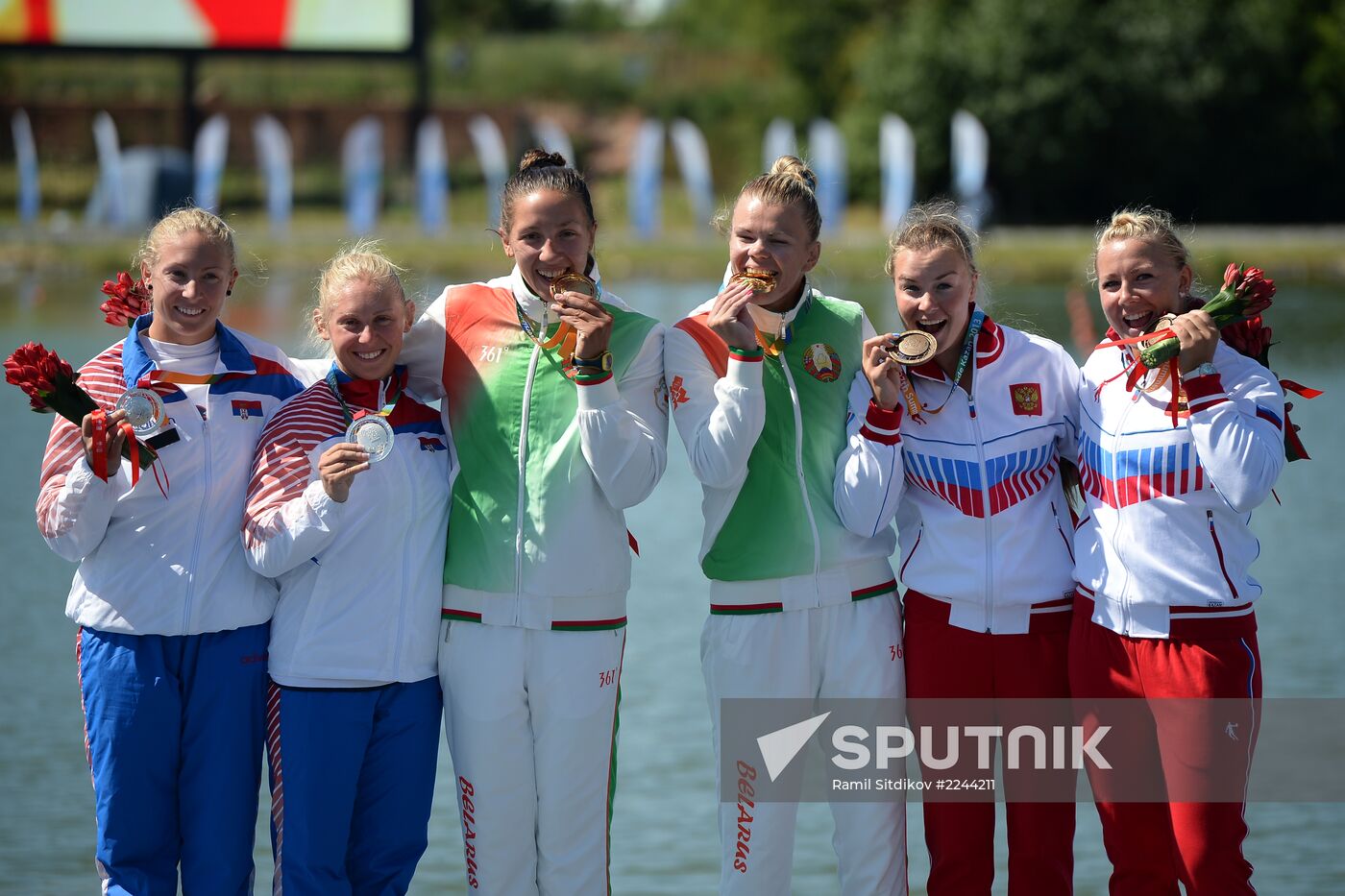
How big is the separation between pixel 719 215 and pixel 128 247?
2837 cm

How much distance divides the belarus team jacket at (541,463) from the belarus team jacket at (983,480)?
60 cm

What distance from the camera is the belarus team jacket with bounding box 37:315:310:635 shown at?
4043mm

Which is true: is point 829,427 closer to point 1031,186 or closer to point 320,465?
point 320,465

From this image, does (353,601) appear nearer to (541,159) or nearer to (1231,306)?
(541,159)

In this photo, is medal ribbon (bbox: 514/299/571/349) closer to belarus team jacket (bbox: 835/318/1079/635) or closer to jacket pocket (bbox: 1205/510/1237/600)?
belarus team jacket (bbox: 835/318/1079/635)

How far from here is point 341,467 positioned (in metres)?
3.93

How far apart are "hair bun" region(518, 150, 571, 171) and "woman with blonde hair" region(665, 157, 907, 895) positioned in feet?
1.75

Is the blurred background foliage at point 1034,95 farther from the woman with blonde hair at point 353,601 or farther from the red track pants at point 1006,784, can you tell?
the red track pants at point 1006,784

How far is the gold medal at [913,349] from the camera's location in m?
4.06

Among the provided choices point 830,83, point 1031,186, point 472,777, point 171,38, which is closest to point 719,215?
point 472,777

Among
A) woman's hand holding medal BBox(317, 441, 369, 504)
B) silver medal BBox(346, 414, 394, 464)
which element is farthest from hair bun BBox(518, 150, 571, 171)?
woman's hand holding medal BBox(317, 441, 369, 504)

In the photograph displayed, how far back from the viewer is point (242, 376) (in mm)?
4250

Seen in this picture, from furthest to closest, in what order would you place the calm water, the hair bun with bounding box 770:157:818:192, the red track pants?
the calm water
the hair bun with bounding box 770:157:818:192
the red track pants

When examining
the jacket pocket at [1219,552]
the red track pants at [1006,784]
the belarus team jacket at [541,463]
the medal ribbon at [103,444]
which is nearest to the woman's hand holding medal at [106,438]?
the medal ribbon at [103,444]
